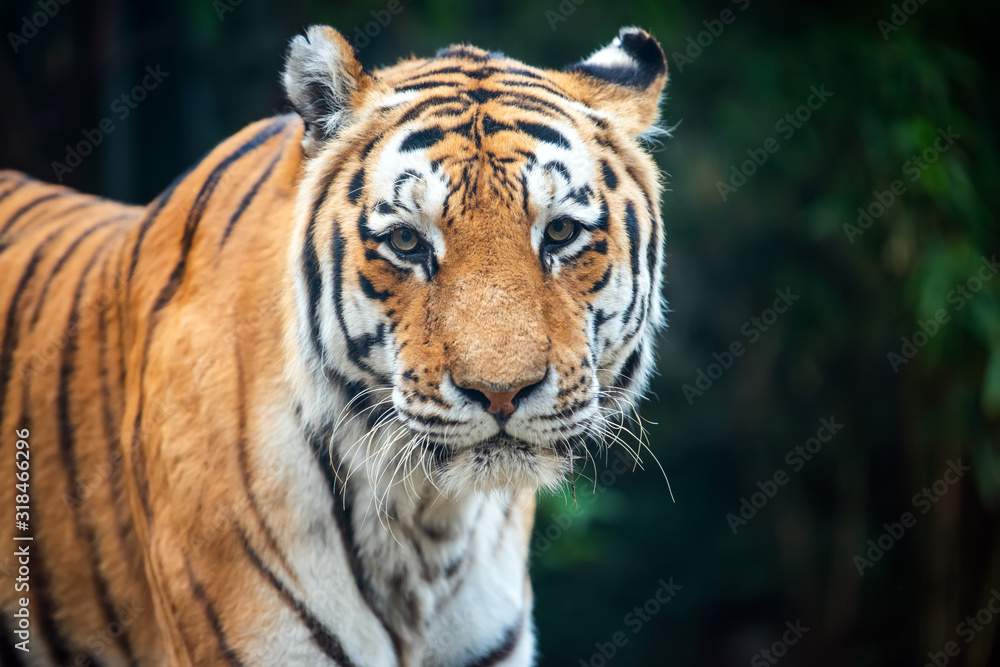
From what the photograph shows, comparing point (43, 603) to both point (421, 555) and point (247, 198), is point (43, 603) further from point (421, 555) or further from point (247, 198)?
point (247, 198)

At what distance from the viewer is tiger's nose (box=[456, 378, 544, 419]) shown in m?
1.33

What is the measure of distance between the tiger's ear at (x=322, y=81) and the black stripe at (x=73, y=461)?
73 centimetres

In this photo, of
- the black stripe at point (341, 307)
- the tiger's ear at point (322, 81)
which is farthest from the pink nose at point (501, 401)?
the tiger's ear at point (322, 81)

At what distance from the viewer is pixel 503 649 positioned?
5.93ft

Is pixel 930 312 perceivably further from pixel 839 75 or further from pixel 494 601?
pixel 494 601

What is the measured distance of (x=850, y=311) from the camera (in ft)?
14.4

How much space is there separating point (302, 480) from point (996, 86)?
3.61m

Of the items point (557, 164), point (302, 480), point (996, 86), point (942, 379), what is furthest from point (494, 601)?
point (996, 86)

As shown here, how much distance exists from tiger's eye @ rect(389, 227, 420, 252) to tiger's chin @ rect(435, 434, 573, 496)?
338 millimetres

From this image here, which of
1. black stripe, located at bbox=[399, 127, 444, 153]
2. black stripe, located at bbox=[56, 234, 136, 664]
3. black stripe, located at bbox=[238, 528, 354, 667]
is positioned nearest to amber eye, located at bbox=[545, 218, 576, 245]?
black stripe, located at bbox=[399, 127, 444, 153]

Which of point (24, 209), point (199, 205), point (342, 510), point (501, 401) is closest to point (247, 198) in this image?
point (199, 205)

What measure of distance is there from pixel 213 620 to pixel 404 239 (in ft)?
2.38

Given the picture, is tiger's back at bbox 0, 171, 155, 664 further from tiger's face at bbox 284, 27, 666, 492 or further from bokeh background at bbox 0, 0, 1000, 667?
bokeh background at bbox 0, 0, 1000, 667

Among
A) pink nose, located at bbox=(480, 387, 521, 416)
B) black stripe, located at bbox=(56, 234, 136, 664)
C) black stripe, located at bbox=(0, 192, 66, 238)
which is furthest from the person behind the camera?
black stripe, located at bbox=(0, 192, 66, 238)
